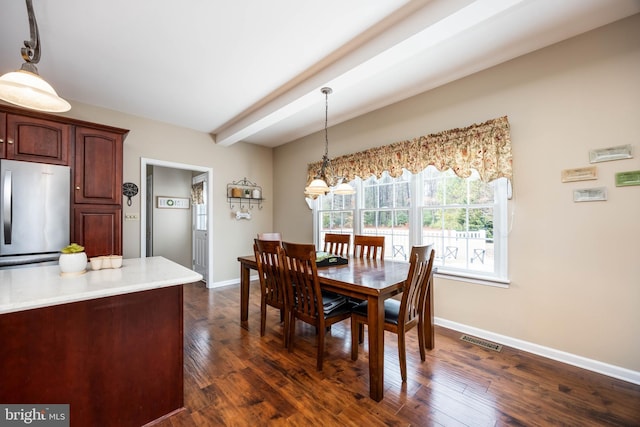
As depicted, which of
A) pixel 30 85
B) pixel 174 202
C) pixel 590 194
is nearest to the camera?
pixel 30 85

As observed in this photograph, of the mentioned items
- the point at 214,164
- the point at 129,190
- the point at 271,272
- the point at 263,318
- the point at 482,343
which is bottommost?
the point at 482,343

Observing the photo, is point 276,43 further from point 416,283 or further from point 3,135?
point 3,135

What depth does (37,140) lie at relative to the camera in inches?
103

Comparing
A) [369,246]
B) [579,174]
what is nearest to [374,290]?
[369,246]

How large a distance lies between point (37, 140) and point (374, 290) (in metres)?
3.55

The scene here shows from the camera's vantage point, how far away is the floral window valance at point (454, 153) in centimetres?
247

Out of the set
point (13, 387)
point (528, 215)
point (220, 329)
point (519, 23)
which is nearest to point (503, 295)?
point (528, 215)

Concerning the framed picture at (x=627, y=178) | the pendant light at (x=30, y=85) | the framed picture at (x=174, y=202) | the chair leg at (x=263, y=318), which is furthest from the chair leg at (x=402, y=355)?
the framed picture at (x=174, y=202)

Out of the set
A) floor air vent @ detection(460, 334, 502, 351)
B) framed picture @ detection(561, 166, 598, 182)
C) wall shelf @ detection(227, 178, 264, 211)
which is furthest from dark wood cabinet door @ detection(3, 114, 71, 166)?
framed picture @ detection(561, 166, 598, 182)

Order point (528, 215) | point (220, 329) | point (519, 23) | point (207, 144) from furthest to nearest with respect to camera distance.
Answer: point (207, 144)
point (220, 329)
point (528, 215)
point (519, 23)

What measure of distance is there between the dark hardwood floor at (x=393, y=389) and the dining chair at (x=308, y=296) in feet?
0.89

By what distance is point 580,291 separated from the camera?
2135 millimetres

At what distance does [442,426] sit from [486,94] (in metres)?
2.83

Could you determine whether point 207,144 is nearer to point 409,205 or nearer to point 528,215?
point 409,205
